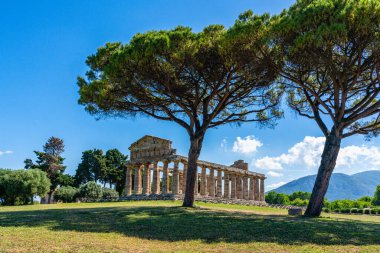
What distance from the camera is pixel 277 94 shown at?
27094 mm

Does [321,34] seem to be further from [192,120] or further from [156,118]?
[156,118]

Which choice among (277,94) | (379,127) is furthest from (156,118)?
(379,127)

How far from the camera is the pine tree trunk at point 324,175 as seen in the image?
818 inches

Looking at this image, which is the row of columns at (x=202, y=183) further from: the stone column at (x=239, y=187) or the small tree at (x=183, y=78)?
the small tree at (x=183, y=78)

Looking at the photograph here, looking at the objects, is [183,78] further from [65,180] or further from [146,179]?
[65,180]

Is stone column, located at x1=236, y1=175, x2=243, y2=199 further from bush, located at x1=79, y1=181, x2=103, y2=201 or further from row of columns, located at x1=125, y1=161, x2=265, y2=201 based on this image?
bush, located at x1=79, y1=181, x2=103, y2=201

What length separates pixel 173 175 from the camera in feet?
143

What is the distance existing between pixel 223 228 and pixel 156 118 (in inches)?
515

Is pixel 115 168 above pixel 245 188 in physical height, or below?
above

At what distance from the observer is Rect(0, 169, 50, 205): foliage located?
42.0 m

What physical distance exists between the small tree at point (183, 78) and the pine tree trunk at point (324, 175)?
5.67 m

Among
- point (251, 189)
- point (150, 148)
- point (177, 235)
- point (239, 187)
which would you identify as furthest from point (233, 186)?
point (177, 235)

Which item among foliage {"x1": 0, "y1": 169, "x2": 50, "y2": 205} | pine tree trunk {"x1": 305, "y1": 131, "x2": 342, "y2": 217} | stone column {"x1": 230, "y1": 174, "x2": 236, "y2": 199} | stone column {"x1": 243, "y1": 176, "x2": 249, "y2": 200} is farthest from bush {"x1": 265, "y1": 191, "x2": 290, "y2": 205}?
pine tree trunk {"x1": 305, "y1": 131, "x2": 342, "y2": 217}

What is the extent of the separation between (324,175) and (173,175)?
2482 cm
